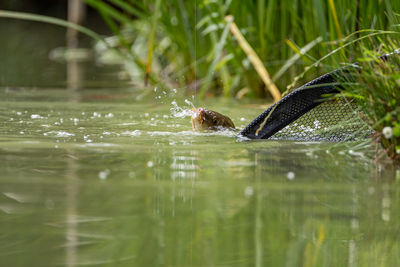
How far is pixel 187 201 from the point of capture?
1880 mm

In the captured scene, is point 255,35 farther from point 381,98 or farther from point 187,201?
point 187,201

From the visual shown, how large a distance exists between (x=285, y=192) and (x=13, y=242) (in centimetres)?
81

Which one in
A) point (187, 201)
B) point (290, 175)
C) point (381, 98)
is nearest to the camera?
point (187, 201)

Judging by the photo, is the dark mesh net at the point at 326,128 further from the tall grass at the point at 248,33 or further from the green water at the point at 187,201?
the tall grass at the point at 248,33

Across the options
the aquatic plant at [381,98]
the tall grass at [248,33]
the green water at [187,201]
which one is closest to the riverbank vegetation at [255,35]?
the tall grass at [248,33]

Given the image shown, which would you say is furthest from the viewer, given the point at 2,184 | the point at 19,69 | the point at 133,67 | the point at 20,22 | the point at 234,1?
the point at 20,22

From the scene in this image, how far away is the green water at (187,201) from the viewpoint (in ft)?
4.90

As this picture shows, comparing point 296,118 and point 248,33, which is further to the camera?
point 248,33

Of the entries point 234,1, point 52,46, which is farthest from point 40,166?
point 52,46

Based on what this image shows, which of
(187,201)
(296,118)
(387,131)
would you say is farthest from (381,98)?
(187,201)

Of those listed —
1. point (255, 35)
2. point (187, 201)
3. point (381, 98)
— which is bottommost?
point (187, 201)

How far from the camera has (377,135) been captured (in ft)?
7.64

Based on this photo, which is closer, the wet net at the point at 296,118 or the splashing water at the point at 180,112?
the wet net at the point at 296,118

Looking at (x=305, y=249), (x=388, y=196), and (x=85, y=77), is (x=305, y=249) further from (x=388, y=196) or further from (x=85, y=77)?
(x=85, y=77)
